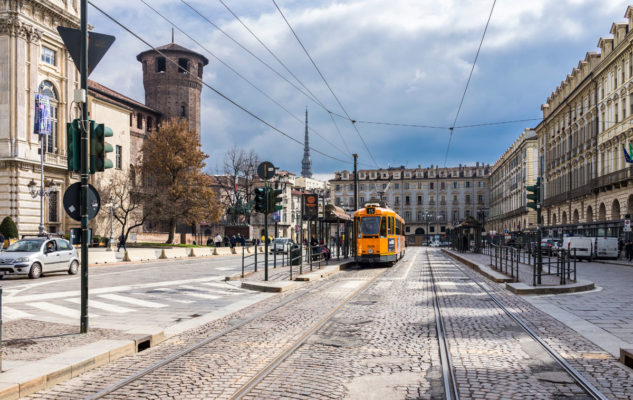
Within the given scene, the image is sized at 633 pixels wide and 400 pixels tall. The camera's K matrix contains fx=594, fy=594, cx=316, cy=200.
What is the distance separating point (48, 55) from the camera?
154 ft

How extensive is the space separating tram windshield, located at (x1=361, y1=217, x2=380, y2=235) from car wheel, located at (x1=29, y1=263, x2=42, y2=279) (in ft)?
45.7

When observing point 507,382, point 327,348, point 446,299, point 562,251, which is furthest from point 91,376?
point 562,251

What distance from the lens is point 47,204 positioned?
150 ft

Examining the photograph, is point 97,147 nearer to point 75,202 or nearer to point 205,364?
point 75,202

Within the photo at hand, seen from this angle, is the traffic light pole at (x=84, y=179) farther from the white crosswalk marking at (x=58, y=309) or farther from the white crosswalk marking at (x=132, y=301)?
the white crosswalk marking at (x=132, y=301)

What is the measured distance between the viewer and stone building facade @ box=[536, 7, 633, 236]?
42.4 m

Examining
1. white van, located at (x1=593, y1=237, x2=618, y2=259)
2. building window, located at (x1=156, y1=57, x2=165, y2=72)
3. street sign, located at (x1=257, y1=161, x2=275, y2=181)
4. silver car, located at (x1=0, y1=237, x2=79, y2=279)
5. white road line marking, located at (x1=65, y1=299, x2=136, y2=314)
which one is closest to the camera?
white road line marking, located at (x1=65, y1=299, x2=136, y2=314)

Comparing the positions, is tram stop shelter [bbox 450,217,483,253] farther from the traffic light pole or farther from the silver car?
the traffic light pole

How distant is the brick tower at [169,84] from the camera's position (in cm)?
7944

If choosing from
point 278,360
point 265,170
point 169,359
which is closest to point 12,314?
point 169,359

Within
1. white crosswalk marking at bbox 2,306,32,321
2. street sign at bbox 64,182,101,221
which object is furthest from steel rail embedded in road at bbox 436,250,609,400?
white crosswalk marking at bbox 2,306,32,321

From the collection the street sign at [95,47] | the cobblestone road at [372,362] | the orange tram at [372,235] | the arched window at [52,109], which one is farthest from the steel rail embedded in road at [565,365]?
the arched window at [52,109]

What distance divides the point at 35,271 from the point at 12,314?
1049cm

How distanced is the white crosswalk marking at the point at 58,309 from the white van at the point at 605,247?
112 feet
